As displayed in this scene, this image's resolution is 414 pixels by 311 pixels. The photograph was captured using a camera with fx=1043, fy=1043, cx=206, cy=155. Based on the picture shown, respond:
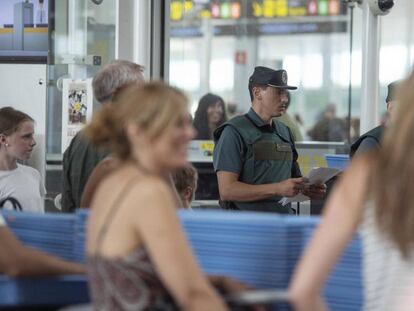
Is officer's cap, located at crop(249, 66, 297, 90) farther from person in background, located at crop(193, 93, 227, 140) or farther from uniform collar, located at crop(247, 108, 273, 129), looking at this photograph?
person in background, located at crop(193, 93, 227, 140)

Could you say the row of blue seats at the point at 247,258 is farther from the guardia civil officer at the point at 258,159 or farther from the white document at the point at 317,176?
the white document at the point at 317,176

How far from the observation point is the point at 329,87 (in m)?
17.8

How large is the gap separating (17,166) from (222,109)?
16.4 feet

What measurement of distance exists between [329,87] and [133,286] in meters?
15.4

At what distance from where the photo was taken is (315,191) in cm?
604

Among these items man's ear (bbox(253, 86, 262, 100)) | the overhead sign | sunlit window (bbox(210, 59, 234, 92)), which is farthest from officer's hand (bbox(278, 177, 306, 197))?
sunlit window (bbox(210, 59, 234, 92))

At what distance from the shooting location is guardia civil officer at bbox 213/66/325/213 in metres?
5.67

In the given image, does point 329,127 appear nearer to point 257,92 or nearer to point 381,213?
point 257,92

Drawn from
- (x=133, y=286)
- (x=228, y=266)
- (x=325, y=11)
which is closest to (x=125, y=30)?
(x=228, y=266)

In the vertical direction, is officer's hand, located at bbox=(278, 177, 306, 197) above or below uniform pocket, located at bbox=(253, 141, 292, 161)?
below

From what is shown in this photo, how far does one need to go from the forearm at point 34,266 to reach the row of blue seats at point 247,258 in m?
0.03

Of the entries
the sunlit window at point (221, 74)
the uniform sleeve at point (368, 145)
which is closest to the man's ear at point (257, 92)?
the uniform sleeve at point (368, 145)

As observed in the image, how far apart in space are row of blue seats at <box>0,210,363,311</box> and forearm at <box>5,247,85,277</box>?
26 millimetres

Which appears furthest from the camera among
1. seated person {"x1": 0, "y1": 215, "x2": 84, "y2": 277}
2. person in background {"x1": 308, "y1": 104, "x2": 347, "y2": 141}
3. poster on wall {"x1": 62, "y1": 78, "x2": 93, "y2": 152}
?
person in background {"x1": 308, "y1": 104, "x2": 347, "y2": 141}
